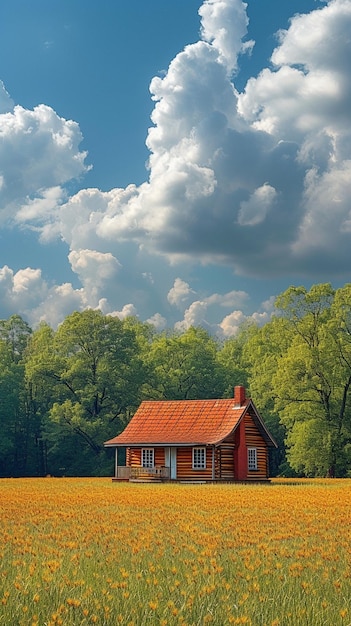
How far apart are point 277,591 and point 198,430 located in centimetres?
4298

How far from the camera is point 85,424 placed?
67.6 metres

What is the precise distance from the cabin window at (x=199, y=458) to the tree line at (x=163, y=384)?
11501 millimetres

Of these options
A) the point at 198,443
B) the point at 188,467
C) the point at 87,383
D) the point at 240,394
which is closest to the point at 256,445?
the point at 240,394

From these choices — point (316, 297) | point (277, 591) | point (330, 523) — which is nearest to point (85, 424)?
point (316, 297)

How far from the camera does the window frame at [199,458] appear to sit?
5159 cm

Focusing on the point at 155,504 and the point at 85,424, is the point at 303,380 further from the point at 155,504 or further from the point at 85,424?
the point at 155,504

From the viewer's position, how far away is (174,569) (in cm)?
1080

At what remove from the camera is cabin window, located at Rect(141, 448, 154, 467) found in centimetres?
5331

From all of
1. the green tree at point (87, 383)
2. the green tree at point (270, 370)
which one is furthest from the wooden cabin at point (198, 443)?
the green tree at point (87, 383)

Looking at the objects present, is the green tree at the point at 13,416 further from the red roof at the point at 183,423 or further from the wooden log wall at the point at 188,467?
the wooden log wall at the point at 188,467

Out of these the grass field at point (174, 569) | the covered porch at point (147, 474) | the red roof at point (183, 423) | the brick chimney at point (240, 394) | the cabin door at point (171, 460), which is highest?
the brick chimney at point (240, 394)

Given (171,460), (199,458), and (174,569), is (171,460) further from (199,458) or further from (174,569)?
(174,569)

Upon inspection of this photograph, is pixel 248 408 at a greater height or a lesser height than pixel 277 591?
greater

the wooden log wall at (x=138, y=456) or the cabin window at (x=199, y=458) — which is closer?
the cabin window at (x=199, y=458)
